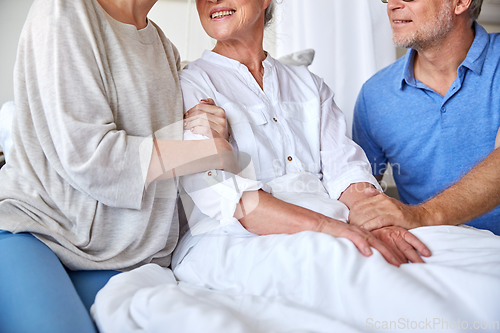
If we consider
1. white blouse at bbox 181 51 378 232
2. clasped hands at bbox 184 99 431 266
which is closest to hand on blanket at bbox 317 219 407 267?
clasped hands at bbox 184 99 431 266

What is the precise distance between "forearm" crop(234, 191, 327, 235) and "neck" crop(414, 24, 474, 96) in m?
0.84

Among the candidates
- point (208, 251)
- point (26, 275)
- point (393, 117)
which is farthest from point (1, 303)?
point (393, 117)

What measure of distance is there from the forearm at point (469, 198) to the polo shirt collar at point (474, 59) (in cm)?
34

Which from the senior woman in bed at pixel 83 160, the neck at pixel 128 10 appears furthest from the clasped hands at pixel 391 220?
the neck at pixel 128 10

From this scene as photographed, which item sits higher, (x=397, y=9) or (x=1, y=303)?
(x=397, y=9)

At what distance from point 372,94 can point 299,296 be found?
3.65 feet

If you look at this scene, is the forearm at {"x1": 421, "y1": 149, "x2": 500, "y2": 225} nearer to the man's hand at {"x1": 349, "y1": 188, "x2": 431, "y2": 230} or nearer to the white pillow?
the man's hand at {"x1": 349, "y1": 188, "x2": 431, "y2": 230}

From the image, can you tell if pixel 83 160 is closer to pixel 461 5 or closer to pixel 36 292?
pixel 36 292

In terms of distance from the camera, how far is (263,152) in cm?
106

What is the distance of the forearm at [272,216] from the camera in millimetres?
902

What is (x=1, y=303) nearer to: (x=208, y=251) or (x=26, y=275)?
(x=26, y=275)

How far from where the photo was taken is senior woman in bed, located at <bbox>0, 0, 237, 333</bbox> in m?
0.79

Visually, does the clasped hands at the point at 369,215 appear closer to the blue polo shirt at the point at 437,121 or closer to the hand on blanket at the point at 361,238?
the hand on blanket at the point at 361,238

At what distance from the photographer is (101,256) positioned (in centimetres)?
88
